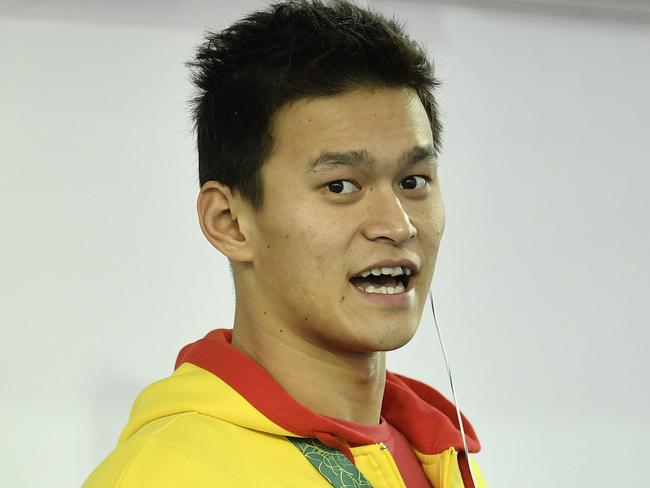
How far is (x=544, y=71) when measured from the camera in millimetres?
2457

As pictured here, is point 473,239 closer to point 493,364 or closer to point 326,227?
point 493,364

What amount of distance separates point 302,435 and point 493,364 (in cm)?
114

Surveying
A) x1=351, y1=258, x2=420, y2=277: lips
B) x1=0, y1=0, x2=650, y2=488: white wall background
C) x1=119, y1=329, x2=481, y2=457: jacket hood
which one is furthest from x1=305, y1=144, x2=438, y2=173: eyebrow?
x1=0, y1=0, x2=650, y2=488: white wall background

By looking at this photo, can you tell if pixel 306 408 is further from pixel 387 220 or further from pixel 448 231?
pixel 448 231

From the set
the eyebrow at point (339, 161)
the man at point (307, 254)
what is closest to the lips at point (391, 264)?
the man at point (307, 254)

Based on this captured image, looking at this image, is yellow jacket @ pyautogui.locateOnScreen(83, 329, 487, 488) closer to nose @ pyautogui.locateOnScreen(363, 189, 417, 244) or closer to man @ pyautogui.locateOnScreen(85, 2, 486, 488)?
man @ pyautogui.locateOnScreen(85, 2, 486, 488)

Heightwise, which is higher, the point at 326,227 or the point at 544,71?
the point at 544,71

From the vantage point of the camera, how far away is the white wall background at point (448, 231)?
204 cm

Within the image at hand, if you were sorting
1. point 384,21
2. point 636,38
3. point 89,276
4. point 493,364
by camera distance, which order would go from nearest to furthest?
point 384,21 < point 89,276 < point 493,364 < point 636,38

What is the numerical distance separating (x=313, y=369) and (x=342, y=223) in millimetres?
166

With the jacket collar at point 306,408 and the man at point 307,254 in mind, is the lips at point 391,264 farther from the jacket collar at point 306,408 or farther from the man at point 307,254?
the jacket collar at point 306,408

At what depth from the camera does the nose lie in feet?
4.14

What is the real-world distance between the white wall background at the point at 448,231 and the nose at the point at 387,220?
90 centimetres

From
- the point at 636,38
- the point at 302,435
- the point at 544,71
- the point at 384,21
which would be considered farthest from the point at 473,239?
the point at 302,435
